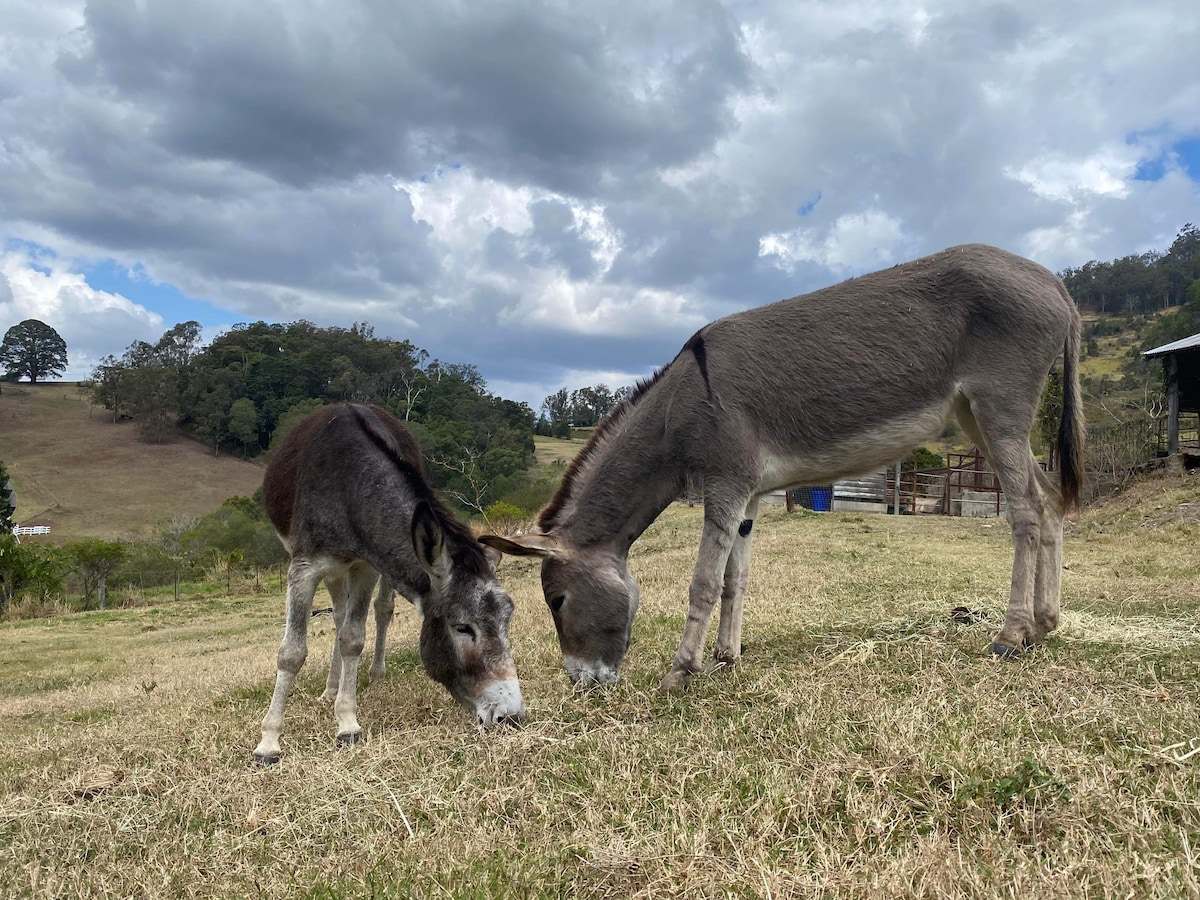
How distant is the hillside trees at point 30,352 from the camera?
105 metres

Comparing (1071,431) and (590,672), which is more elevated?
(1071,431)

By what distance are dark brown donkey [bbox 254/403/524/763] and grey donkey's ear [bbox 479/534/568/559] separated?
11 cm

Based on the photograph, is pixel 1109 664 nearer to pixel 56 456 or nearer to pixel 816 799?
pixel 816 799

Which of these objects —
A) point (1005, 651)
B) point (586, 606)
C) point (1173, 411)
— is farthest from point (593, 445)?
point (1173, 411)

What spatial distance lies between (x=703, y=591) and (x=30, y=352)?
5178 inches

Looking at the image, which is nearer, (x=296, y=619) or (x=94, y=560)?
(x=296, y=619)

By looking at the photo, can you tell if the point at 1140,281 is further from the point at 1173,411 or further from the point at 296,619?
the point at 296,619

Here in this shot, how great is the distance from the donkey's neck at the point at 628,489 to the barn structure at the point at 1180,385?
24.6 meters

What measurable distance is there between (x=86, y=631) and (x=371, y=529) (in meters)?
18.7

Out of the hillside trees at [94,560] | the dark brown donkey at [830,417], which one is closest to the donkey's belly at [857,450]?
the dark brown donkey at [830,417]

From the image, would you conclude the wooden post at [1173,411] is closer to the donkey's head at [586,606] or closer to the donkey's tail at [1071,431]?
the donkey's tail at [1071,431]

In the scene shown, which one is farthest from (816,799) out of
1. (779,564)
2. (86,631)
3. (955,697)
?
(86,631)

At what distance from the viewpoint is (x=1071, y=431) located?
520cm

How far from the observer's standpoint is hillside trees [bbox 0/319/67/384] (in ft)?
343
